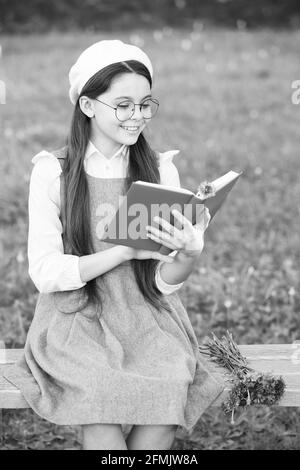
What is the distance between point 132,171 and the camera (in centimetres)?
287

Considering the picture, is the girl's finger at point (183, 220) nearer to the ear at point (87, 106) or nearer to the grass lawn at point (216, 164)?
the ear at point (87, 106)

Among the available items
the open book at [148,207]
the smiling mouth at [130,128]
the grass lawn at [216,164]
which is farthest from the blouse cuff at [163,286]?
the grass lawn at [216,164]

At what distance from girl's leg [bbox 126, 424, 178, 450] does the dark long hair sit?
44 cm

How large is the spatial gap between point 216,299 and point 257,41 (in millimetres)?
5715

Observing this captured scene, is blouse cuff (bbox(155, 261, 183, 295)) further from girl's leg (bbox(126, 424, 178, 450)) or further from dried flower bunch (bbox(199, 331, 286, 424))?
girl's leg (bbox(126, 424, 178, 450))

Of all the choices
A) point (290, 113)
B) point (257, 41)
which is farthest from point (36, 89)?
point (257, 41)

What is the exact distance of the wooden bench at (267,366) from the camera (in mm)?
2648

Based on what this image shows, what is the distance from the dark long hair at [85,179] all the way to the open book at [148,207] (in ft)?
0.88

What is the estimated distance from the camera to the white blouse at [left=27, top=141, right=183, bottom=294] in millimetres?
2695

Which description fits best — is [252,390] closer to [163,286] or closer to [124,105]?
[163,286]

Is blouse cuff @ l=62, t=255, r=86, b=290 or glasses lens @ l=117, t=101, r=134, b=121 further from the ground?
glasses lens @ l=117, t=101, r=134, b=121

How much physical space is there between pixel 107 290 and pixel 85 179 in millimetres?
385

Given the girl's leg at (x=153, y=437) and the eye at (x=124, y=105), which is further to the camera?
the eye at (x=124, y=105)

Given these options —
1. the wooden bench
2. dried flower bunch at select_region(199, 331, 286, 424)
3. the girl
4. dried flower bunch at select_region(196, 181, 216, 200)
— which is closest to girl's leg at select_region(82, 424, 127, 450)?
A: the girl
